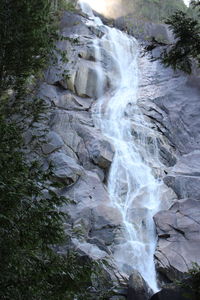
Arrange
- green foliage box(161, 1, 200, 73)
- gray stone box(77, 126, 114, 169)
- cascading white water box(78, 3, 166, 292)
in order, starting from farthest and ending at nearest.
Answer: gray stone box(77, 126, 114, 169)
cascading white water box(78, 3, 166, 292)
green foliage box(161, 1, 200, 73)

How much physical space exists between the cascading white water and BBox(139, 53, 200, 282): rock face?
596 millimetres

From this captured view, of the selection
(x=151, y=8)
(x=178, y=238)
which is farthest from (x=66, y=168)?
(x=151, y=8)

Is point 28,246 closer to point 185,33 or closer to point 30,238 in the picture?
point 30,238

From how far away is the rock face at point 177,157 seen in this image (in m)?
13.9

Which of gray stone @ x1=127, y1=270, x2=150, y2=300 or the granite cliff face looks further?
the granite cliff face

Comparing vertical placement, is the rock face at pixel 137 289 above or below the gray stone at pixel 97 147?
above

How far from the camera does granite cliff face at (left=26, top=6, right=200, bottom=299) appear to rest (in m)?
14.1

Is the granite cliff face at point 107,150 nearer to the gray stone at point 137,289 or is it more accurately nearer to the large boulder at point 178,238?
the large boulder at point 178,238

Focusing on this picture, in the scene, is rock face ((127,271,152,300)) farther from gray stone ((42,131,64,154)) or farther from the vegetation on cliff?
the vegetation on cliff

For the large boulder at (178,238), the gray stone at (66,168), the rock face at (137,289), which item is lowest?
the gray stone at (66,168)

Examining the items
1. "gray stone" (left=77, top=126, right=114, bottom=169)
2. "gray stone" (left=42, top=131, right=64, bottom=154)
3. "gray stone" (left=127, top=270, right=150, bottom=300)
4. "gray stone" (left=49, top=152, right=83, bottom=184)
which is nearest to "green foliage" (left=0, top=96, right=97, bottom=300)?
"gray stone" (left=127, top=270, right=150, bottom=300)

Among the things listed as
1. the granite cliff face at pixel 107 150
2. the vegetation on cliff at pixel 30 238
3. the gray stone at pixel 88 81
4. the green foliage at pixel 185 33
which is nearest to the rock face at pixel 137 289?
the granite cliff face at pixel 107 150

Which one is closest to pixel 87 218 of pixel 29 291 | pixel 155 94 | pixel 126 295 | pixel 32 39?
pixel 126 295

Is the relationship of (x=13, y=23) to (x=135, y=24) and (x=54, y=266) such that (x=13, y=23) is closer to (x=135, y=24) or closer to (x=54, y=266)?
(x=54, y=266)
